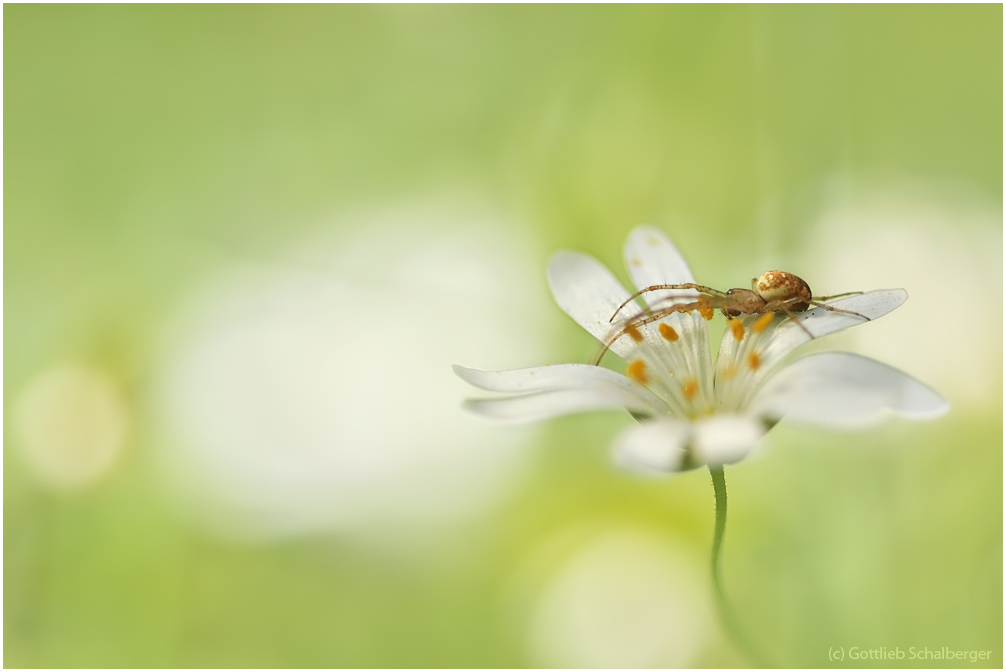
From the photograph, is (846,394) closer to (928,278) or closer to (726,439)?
(726,439)

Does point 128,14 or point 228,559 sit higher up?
point 128,14

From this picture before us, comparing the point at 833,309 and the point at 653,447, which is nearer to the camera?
the point at 653,447

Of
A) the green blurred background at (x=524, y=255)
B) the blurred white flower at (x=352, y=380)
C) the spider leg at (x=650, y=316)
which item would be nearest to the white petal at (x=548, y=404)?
the spider leg at (x=650, y=316)

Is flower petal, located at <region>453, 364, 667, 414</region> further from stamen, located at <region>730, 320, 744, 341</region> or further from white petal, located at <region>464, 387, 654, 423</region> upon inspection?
stamen, located at <region>730, 320, 744, 341</region>

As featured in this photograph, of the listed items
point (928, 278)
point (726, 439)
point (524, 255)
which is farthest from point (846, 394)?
point (524, 255)

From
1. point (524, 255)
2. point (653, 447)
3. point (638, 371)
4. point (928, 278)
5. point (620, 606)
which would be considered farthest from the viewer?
point (524, 255)

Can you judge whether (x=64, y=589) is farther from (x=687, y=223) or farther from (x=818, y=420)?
(x=687, y=223)

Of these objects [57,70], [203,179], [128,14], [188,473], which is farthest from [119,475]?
[128,14]
